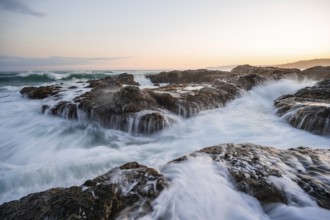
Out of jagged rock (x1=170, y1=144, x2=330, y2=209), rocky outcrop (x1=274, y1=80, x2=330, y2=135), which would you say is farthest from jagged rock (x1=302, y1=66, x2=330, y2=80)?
jagged rock (x1=170, y1=144, x2=330, y2=209)

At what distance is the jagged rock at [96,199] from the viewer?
239cm

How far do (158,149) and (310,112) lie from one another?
4.71 metres

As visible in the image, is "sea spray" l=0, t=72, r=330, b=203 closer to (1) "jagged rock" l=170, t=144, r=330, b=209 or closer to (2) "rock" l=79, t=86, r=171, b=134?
(2) "rock" l=79, t=86, r=171, b=134

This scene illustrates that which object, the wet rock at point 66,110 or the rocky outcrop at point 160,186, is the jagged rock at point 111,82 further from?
the rocky outcrop at point 160,186

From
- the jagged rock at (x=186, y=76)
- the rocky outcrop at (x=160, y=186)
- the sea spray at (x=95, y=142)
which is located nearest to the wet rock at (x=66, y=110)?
the sea spray at (x=95, y=142)

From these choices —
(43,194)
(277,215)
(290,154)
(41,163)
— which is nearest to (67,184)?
(41,163)

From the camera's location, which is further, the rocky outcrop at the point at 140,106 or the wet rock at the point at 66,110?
the wet rock at the point at 66,110

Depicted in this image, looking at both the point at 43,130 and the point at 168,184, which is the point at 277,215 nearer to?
the point at 168,184

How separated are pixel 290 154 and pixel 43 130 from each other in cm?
713

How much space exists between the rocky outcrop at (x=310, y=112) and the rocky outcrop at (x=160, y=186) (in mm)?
2812

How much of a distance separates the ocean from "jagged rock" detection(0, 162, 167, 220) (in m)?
0.23

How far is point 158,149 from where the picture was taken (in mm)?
6125

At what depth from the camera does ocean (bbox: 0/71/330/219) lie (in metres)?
2.92

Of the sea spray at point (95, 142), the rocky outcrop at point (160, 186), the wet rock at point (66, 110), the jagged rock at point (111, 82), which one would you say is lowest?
the sea spray at point (95, 142)
